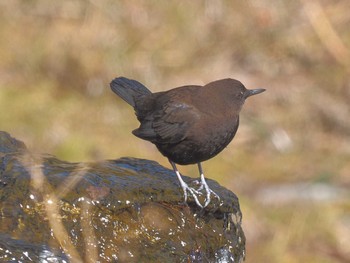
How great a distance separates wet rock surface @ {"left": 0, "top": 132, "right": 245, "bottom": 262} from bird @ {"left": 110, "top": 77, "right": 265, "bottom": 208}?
5.8 inches

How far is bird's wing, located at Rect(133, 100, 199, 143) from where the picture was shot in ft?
15.4

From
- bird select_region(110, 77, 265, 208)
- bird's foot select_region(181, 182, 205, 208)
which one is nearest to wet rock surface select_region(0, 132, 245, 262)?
bird's foot select_region(181, 182, 205, 208)

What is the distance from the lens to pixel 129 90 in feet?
17.3

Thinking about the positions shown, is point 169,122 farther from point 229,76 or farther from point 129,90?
point 229,76

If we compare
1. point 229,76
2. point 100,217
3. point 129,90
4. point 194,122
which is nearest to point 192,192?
point 194,122

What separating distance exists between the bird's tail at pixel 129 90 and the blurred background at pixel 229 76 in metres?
1.93

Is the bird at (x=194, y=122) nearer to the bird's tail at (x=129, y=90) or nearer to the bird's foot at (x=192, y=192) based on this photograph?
the bird's foot at (x=192, y=192)

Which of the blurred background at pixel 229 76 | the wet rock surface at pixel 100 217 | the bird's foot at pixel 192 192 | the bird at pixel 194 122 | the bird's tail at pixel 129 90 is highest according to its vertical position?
the blurred background at pixel 229 76

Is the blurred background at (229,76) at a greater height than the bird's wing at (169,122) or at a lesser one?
greater

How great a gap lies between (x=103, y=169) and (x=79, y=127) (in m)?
3.66

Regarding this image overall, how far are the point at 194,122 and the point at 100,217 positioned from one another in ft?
2.86

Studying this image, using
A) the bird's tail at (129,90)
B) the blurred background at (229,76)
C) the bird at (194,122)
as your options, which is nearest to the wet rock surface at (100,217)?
the bird at (194,122)

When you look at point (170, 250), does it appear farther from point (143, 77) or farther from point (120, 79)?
point (143, 77)

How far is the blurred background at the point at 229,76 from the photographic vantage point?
7215 mm
